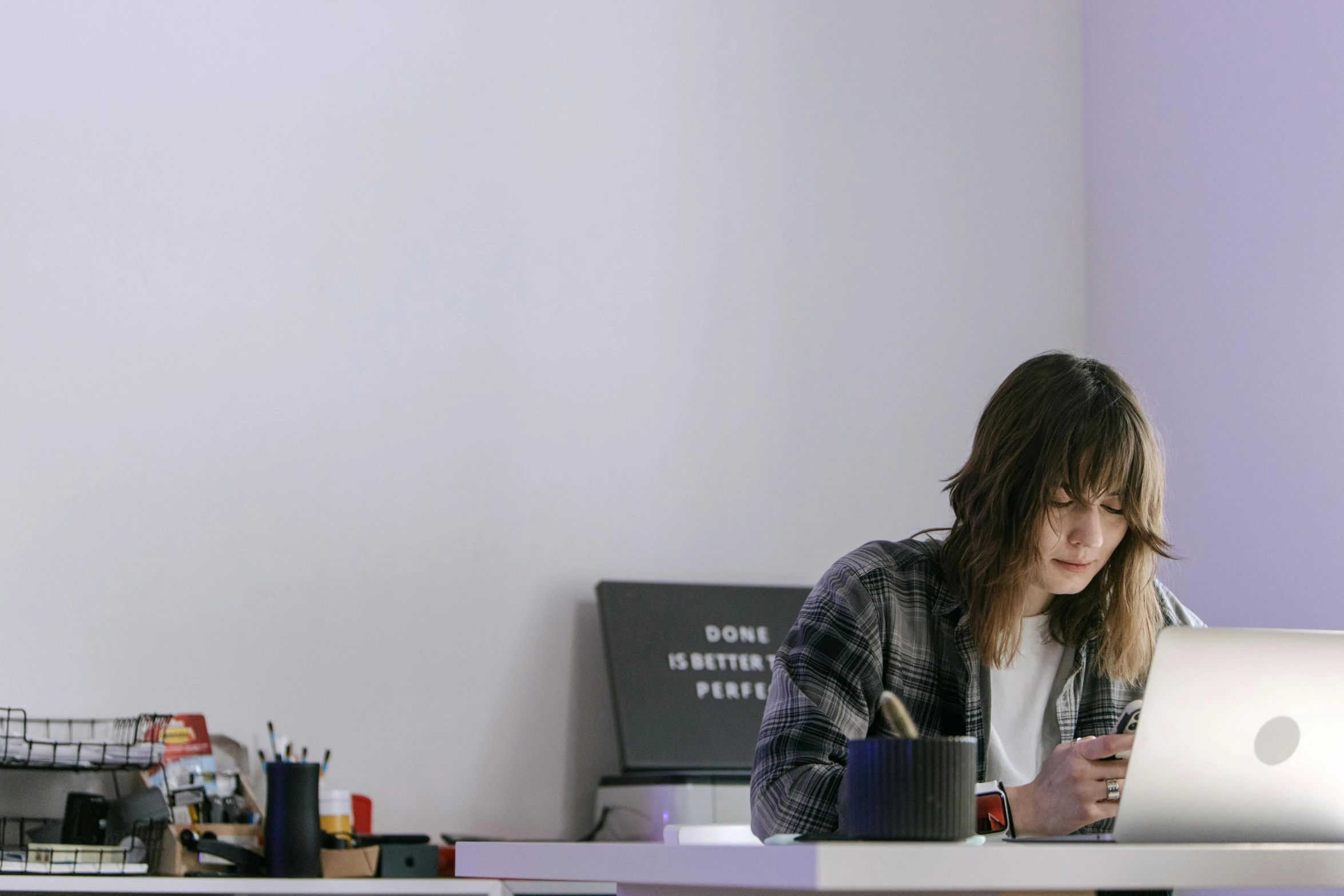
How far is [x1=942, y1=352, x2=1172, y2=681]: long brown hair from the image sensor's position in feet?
4.97

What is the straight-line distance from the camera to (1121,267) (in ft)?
10.3

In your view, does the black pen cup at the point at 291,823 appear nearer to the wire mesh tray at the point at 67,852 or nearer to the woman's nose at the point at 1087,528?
the wire mesh tray at the point at 67,852

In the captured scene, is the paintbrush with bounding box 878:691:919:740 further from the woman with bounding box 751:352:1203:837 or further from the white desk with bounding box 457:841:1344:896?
the woman with bounding box 751:352:1203:837

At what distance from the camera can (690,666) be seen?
268 centimetres

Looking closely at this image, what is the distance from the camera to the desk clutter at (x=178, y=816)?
2133 millimetres

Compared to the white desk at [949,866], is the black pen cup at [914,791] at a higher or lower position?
higher

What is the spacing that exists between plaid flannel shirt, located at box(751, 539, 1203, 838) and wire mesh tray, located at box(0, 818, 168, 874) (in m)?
1.13

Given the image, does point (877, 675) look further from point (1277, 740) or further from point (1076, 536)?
point (1277, 740)

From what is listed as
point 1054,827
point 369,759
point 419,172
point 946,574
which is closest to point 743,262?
point 419,172

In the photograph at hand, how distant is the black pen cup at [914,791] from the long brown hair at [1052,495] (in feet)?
2.15

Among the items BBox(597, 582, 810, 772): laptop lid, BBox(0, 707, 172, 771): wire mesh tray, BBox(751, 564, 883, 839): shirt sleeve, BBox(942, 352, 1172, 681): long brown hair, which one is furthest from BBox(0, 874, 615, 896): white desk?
BBox(942, 352, 1172, 681): long brown hair

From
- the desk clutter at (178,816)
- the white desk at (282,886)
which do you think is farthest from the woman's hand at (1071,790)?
the desk clutter at (178,816)

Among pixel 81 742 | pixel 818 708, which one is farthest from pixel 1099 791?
pixel 81 742

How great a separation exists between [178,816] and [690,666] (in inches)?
37.6
